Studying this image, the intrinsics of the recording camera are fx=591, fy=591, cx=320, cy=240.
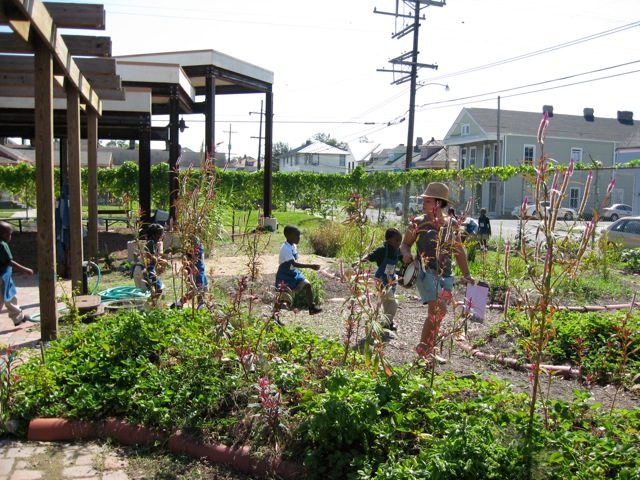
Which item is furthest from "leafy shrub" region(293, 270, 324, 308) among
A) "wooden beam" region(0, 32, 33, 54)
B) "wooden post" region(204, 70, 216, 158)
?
"wooden post" region(204, 70, 216, 158)

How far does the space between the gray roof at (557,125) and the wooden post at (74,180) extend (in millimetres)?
42099

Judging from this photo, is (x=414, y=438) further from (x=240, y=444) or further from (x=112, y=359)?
(x=112, y=359)

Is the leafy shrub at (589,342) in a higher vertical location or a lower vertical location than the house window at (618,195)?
lower

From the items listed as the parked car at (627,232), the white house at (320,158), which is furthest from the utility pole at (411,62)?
the white house at (320,158)

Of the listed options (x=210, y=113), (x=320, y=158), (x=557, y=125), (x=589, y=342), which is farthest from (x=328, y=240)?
(x=320, y=158)

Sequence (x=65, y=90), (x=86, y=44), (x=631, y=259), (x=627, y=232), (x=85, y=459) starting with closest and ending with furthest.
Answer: (x=85, y=459) < (x=86, y=44) < (x=65, y=90) < (x=631, y=259) < (x=627, y=232)

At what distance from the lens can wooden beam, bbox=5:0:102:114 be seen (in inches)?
188

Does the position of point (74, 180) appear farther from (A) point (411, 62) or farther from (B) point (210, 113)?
(A) point (411, 62)

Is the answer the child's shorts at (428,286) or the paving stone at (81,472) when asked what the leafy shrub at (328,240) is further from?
the paving stone at (81,472)

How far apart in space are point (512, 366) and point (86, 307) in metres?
4.32

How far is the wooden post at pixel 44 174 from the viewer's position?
550 centimetres

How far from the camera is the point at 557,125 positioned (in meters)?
47.7

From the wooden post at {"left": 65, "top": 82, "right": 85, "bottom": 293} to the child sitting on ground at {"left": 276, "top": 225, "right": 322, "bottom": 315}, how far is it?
2.57 metres

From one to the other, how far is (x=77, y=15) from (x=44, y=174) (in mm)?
1601
